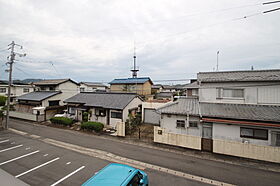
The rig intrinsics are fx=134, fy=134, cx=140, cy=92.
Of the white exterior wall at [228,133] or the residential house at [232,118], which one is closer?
the residential house at [232,118]

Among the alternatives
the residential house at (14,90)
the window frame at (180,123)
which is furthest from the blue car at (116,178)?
the residential house at (14,90)

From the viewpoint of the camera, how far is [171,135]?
1193 centimetres

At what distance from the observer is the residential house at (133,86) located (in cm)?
3075

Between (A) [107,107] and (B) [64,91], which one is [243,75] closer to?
(A) [107,107]

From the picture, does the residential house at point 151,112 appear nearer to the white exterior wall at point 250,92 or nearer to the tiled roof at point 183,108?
the tiled roof at point 183,108

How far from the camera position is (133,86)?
105 feet

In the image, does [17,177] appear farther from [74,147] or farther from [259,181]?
[259,181]

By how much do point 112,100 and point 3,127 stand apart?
14444 mm

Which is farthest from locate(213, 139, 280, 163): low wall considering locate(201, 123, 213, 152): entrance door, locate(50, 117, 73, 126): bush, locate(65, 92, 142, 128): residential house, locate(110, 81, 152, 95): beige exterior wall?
locate(110, 81, 152, 95): beige exterior wall

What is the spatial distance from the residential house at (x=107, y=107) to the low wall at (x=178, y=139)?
6.30 meters

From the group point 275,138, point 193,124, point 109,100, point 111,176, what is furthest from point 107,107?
point 275,138

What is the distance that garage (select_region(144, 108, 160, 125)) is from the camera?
2016 centimetres

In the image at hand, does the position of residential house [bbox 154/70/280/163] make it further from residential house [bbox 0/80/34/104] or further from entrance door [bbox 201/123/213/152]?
residential house [bbox 0/80/34/104]

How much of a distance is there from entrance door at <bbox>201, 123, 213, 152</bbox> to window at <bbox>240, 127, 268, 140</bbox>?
2.31m
